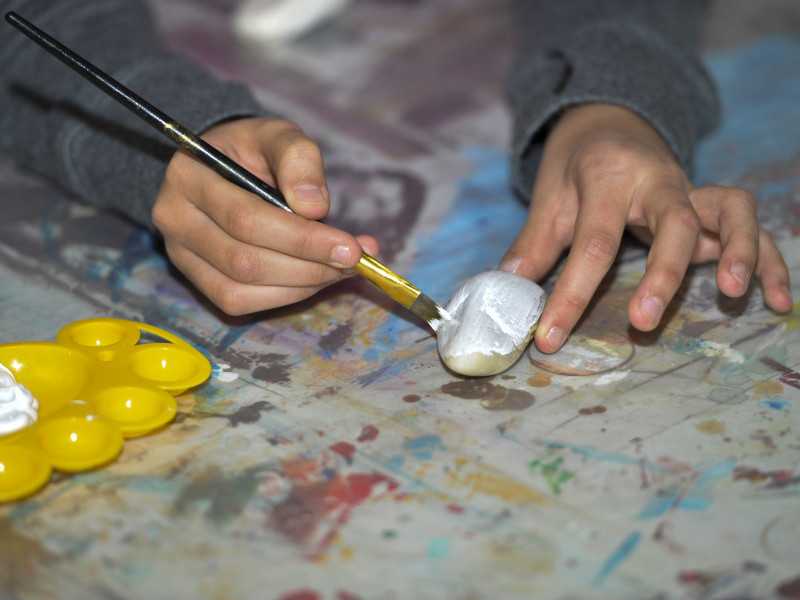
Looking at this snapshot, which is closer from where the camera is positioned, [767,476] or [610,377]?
[767,476]

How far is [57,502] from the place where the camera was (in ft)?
1.79

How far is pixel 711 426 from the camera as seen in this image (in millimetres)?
608

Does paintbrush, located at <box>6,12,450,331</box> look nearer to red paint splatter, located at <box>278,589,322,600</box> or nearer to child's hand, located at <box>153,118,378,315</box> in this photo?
child's hand, located at <box>153,118,378,315</box>

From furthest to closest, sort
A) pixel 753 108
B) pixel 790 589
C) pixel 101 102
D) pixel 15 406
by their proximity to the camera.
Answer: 1. pixel 753 108
2. pixel 101 102
3. pixel 15 406
4. pixel 790 589

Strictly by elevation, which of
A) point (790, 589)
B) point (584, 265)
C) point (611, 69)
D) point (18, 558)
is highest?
point (611, 69)

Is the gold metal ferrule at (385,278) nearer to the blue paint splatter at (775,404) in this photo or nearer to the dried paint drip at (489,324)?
the dried paint drip at (489,324)

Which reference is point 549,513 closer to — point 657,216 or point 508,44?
point 657,216

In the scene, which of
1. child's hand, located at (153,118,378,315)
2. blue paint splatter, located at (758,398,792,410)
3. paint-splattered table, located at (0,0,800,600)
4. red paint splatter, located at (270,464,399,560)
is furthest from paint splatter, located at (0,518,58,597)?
blue paint splatter, located at (758,398,792,410)

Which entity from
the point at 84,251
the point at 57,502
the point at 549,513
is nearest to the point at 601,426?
the point at 549,513

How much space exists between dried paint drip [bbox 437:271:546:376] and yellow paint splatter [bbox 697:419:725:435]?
0.14 metres

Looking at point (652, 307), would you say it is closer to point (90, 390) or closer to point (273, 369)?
point (273, 369)

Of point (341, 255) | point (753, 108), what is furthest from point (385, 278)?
point (753, 108)

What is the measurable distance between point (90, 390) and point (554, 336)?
14.0 inches

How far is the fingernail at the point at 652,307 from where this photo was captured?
666mm
